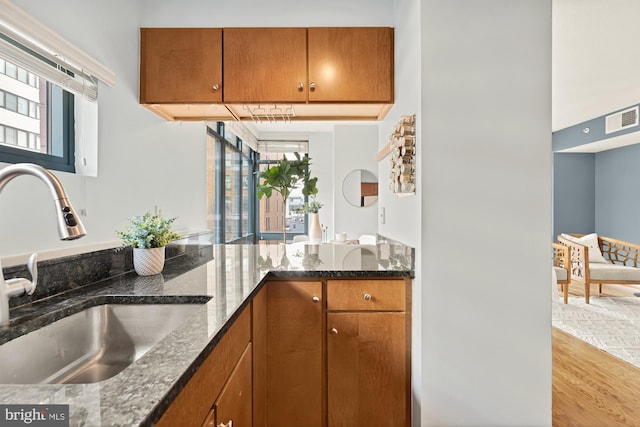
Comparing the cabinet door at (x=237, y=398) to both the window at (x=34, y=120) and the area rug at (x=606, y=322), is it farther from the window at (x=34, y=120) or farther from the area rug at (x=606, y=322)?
the area rug at (x=606, y=322)

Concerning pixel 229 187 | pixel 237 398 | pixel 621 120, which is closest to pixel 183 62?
pixel 237 398

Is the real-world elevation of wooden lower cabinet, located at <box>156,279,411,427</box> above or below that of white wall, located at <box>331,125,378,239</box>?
below

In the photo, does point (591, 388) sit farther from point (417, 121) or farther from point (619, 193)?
point (619, 193)

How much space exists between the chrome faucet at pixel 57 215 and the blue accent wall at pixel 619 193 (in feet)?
24.0

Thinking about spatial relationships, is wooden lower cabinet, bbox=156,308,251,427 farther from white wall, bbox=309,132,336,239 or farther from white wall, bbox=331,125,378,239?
white wall, bbox=309,132,336,239

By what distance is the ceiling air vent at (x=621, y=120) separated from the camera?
185 inches

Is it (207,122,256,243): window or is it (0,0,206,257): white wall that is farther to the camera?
(207,122,256,243): window

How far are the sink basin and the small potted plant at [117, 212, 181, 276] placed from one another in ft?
1.40

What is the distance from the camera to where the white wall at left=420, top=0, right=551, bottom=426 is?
158 centimetres

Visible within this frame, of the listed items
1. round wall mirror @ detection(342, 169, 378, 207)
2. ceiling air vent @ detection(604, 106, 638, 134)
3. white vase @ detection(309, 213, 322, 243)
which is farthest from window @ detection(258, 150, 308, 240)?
ceiling air vent @ detection(604, 106, 638, 134)

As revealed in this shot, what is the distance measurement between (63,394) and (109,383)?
0.21ft

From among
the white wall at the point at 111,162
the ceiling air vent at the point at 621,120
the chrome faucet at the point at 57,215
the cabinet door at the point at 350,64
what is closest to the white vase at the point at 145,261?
the white wall at the point at 111,162

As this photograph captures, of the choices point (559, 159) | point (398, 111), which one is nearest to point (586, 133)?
point (559, 159)

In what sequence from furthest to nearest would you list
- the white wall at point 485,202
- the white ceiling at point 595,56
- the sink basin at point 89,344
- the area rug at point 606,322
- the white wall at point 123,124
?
1. the area rug at point 606,322
2. the white ceiling at point 595,56
3. the white wall at point 485,202
4. the white wall at point 123,124
5. the sink basin at point 89,344
